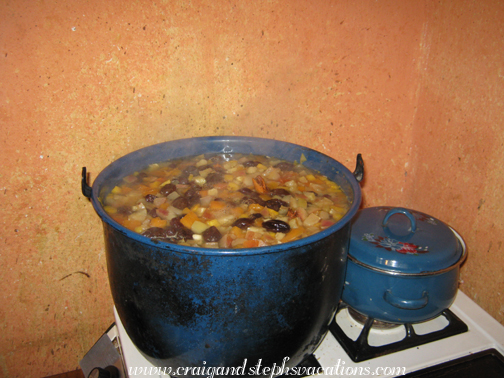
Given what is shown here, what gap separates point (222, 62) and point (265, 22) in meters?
0.31

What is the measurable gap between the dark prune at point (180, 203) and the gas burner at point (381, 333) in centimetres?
89

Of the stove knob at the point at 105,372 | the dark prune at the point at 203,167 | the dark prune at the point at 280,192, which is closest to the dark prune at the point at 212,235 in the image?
the dark prune at the point at 280,192

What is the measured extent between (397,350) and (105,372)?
124 centimetres

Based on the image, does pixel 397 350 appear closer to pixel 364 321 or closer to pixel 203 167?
pixel 364 321

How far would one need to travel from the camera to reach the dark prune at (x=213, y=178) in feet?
5.77

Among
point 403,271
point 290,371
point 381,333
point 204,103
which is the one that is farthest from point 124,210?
point 381,333


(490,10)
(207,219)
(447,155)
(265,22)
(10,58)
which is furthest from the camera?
(447,155)

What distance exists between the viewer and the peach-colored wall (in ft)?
5.79

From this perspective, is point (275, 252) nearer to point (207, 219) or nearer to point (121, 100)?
point (207, 219)

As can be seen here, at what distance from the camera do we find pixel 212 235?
141 cm

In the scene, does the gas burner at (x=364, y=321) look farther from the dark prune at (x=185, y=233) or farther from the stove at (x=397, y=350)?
the dark prune at (x=185, y=233)

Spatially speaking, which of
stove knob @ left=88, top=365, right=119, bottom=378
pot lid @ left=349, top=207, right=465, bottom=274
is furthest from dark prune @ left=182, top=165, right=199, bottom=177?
stove knob @ left=88, top=365, right=119, bottom=378

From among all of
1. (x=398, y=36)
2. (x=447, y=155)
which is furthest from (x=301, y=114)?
(x=447, y=155)

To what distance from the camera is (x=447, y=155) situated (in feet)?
7.13
